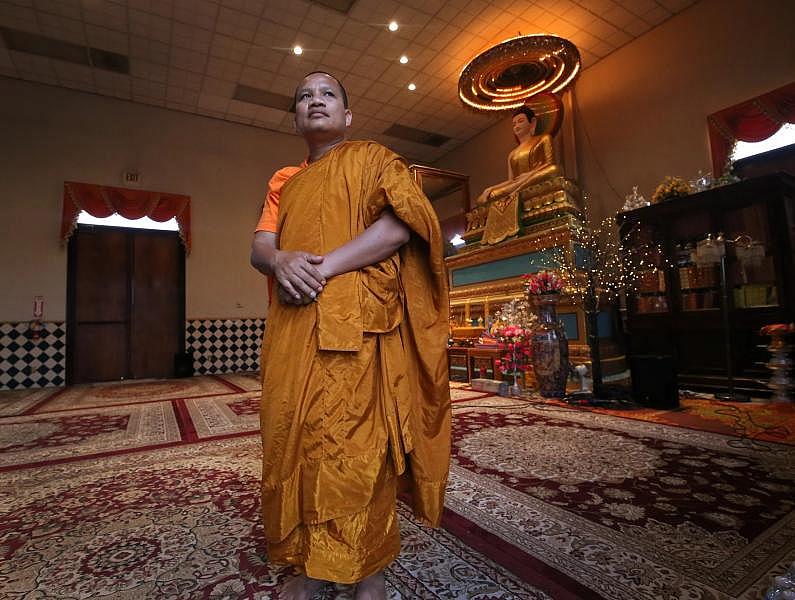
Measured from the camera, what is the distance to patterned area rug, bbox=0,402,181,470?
235cm

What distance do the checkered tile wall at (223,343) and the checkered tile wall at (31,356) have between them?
1.72 m

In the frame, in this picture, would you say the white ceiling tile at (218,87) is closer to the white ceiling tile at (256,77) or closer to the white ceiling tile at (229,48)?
the white ceiling tile at (256,77)

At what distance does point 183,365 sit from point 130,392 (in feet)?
5.39

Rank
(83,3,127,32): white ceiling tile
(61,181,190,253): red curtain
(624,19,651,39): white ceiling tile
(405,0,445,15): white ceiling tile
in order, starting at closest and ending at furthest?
(83,3,127,32): white ceiling tile → (405,0,445,15): white ceiling tile → (624,19,651,39): white ceiling tile → (61,181,190,253): red curtain

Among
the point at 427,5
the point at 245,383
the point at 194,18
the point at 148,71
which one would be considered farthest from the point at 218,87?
the point at 245,383

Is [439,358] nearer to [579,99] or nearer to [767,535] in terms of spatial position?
[767,535]

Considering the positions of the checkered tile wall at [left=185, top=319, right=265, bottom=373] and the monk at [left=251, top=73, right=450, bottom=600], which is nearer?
the monk at [left=251, top=73, right=450, bottom=600]

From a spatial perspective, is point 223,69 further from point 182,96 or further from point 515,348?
point 515,348

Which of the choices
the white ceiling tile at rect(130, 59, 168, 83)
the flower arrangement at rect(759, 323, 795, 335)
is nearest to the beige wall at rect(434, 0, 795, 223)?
the flower arrangement at rect(759, 323, 795, 335)

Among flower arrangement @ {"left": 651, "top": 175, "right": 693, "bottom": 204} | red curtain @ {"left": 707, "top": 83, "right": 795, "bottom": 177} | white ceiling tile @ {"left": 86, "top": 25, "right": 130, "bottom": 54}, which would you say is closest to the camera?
red curtain @ {"left": 707, "top": 83, "right": 795, "bottom": 177}

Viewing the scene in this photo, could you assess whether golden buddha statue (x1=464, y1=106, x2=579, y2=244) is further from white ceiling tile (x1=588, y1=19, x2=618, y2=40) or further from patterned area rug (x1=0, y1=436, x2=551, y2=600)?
patterned area rug (x1=0, y1=436, x2=551, y2=600)

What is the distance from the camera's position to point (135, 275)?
22.0 feet

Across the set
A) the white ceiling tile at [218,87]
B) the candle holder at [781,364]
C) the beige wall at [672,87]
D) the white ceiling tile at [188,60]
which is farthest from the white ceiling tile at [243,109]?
the candle holder at [781,364]

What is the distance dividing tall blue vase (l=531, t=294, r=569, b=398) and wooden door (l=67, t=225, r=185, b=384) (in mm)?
5889
